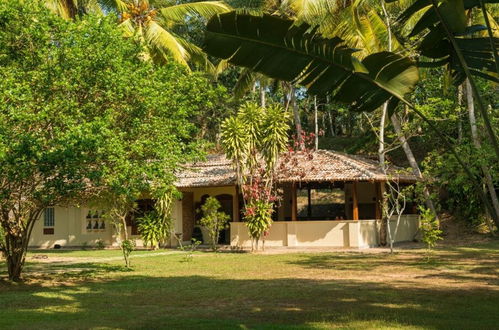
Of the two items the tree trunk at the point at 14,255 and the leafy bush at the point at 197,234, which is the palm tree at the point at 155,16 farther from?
the tree trunk at the point at 14,255

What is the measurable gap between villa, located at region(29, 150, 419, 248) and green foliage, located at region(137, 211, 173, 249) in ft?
4.51

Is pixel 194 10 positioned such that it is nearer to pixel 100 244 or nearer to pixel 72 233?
pixel 100 244

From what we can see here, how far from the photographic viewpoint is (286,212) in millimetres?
32344

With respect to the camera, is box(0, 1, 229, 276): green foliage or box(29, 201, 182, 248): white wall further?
box(29, 201, 182, 248): white wall

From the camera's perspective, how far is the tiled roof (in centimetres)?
2370

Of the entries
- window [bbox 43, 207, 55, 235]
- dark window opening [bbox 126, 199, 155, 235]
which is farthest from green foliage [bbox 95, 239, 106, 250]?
window [bbox 43, 207, 55, 235]

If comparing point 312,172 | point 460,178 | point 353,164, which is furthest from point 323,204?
point 460,178

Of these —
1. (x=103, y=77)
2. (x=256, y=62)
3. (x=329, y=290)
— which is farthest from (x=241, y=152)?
(x=256, y=62)

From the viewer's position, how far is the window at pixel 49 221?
1173 inches

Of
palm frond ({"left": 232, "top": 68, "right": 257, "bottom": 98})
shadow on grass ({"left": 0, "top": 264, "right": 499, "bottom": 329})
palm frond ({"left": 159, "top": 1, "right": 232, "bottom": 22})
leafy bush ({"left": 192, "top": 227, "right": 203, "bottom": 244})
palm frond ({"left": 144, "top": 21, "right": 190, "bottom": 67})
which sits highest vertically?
palm frond ({"left": 159, "top": 1, "right": 232, "bottom": 22})

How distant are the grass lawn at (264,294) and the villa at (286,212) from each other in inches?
187

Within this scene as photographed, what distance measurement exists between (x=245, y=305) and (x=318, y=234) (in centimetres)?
1447

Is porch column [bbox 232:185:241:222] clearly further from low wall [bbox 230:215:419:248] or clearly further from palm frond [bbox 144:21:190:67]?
palm frond [bbox 144:21:190:67]

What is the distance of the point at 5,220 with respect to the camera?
47.3 feet
